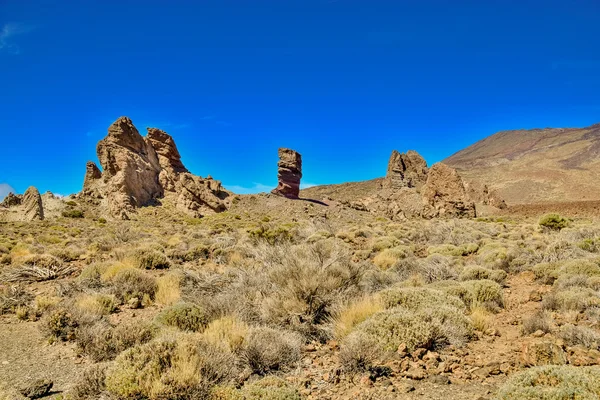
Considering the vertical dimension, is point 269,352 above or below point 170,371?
below

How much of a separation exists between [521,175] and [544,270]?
11194cm

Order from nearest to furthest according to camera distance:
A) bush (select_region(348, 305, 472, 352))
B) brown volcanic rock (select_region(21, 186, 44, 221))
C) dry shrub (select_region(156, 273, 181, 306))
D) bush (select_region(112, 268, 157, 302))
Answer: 1. bush (select_region(348, 305, 472, 352))
2. dry shrub (select_region(156, 273, 181, 306))
3. bush (select_region(112, 268, 157, 302))
4. brown volcanic rock (select_region(21, 186, 44, 221))

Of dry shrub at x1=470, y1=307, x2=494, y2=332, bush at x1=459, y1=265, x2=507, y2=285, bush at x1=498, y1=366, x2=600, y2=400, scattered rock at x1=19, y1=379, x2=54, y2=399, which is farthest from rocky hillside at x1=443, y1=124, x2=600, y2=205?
scattered rock at x1=19, y1=379, x2=54, y2=399

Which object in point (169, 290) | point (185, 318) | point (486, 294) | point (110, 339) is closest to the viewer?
point (110, 339)

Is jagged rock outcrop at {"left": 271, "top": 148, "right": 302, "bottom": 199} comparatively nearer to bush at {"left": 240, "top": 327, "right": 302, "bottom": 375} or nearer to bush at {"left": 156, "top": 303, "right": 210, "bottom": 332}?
bush at {"left": 156, "top": 303, "right": 210, "bottom": 332}

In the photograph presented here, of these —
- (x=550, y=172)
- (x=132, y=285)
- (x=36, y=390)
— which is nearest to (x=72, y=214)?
(x=132, y=285)

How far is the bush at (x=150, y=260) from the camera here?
11.6 m

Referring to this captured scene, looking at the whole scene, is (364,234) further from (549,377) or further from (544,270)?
(549,377)

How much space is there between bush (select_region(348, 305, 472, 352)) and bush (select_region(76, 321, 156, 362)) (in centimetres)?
289

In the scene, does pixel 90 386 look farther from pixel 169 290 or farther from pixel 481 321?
pixel 481 321

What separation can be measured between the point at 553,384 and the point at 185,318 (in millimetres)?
4739

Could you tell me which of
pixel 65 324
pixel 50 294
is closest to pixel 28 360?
pixel 65 324

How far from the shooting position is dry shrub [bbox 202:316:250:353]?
479 centimetres

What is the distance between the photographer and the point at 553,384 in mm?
3336
